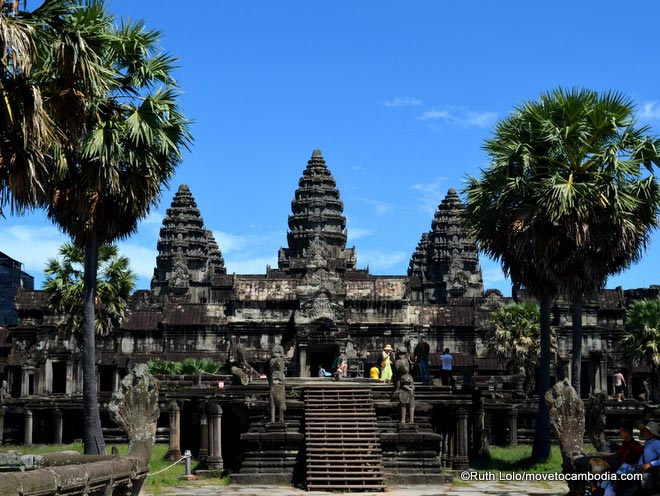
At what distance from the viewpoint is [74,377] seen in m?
58.5

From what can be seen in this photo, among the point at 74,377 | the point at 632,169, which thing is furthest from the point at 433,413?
the point at 74,377

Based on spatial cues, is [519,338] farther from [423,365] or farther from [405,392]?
[405,392]

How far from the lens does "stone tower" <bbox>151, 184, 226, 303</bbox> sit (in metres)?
96.4

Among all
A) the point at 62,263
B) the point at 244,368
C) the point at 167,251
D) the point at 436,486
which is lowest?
the point at 436,486

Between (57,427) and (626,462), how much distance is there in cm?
2914

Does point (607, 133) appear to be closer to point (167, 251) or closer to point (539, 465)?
point (539, 465)

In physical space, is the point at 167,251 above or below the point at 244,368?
above

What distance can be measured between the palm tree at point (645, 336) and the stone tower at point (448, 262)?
139ft

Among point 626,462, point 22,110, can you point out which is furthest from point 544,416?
point 22,110

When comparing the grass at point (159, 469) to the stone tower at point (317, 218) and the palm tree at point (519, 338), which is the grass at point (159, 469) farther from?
the stone tower at point (317, 218)

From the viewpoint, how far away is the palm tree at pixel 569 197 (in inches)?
1120

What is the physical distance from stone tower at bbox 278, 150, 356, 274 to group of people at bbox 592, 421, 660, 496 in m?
70.5

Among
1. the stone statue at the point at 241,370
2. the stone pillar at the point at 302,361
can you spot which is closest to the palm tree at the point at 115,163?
the stone statue at the point at 241,370

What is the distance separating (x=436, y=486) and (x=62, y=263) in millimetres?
22474
